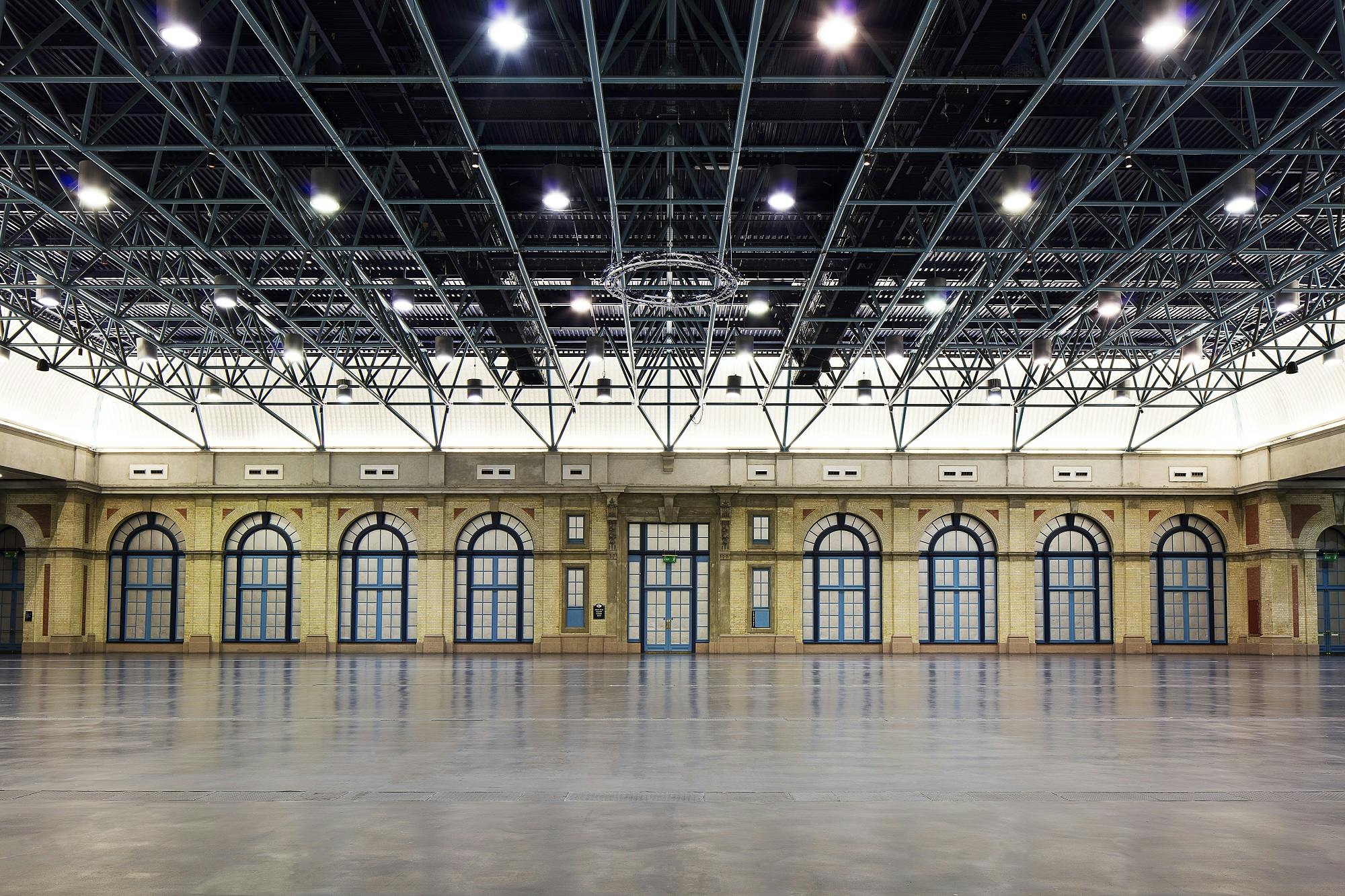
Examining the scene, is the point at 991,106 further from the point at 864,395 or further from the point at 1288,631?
the point at 1288,631

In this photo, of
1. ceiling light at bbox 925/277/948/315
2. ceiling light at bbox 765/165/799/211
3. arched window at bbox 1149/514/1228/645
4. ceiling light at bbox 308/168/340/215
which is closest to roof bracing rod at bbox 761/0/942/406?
ceiling light at bbox 765/165/799/211

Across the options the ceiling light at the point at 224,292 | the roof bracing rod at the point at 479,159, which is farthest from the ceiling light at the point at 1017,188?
the ceiling light at the point at 224,292

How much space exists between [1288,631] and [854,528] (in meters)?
19.5

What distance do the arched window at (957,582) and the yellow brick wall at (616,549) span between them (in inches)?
17.8

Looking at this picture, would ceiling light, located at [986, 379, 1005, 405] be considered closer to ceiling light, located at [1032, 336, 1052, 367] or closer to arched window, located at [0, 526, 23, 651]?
ceiling light, located at [1032, 336, 1052, 367]

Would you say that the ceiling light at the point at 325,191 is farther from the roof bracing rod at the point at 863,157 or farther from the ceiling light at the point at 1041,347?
the ceiling light at the point at 1041,347

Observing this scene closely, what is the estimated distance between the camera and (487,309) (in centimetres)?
3366

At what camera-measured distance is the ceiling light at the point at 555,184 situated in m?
22.0

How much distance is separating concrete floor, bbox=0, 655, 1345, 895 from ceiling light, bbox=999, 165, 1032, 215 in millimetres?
10506

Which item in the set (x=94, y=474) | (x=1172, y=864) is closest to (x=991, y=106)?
(x=1172, y=864)

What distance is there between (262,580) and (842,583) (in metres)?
26.7

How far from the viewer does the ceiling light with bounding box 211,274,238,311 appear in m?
31.3

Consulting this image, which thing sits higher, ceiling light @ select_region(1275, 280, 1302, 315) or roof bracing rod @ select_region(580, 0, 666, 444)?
roof bracing rod @ select_region(580, 0, 666, 444)

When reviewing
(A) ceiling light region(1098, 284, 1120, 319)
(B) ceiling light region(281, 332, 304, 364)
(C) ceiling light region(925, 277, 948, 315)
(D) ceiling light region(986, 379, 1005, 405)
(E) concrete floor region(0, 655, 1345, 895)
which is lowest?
(E) concrete floor region(0, 655, 1345, 895)
